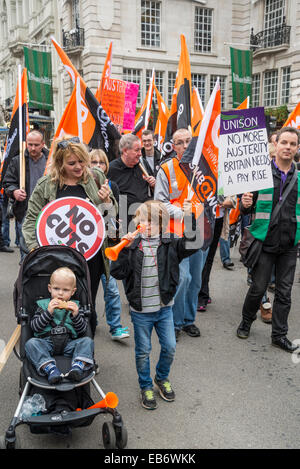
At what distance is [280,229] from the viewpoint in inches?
168

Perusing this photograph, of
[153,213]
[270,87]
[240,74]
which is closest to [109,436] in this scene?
[153,213]

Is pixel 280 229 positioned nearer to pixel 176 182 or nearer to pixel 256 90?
pixel 176 182

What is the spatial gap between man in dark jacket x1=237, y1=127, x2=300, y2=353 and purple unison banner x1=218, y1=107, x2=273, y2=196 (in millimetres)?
190

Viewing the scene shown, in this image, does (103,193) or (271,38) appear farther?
(271,38)

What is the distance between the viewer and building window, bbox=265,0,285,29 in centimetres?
2261

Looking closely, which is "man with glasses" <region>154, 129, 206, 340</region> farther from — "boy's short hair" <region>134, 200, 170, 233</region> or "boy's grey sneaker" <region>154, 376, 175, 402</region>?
"boy's grey sneaker" <region>154, 376, 175, 402</region>

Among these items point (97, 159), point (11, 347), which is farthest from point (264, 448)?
point (97, 159)

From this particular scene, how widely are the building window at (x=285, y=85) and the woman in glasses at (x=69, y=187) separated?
21673 mm

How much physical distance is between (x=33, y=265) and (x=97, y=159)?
1831 millimetres

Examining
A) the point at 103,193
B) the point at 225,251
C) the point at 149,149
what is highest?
the point at 149,149

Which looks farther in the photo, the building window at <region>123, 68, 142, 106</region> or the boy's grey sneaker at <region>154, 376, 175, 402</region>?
the building window at <region>123, 68, 142, 106</region>

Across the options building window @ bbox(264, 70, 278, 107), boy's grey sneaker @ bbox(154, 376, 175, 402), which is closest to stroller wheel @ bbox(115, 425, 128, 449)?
boy's grey sneaker @ bbox(154, 376, 175, 402)

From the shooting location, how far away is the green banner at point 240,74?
770 inches

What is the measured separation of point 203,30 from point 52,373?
26.3 meters
